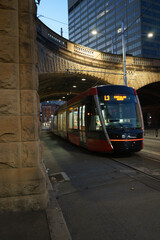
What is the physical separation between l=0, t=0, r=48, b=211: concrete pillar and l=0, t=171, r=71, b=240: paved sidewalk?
0.65ft

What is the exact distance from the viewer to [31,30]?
3336 mm

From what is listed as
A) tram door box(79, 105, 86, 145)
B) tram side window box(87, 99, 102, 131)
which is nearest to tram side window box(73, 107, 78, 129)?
tram door box(79, 105, 86, 145)

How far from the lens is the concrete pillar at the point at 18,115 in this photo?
10.3 feet

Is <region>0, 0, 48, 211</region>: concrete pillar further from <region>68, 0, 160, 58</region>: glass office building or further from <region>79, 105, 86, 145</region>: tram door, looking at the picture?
<region>68, 0, 160, 58</region>: glass office building

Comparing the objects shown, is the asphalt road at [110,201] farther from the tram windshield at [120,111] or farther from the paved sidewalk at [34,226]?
the tram windshield at [120,111]

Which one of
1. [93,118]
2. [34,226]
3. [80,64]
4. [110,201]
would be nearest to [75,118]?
[93,118]

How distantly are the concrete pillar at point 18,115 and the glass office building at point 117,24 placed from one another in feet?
219

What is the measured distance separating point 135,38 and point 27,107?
87150 millimetres

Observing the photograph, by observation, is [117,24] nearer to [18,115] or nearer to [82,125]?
[82,125]

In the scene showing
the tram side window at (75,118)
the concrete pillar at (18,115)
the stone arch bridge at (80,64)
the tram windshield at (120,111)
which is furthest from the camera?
the stone arch bridge at (80,64)

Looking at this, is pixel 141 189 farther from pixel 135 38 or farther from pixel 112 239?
pixel 135 38

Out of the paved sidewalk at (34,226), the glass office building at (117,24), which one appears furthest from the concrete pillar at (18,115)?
the glass office building at (117,24)

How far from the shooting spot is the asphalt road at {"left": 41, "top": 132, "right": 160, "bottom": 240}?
266 centimetres

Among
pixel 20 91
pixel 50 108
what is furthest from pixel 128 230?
pixel 50 108
